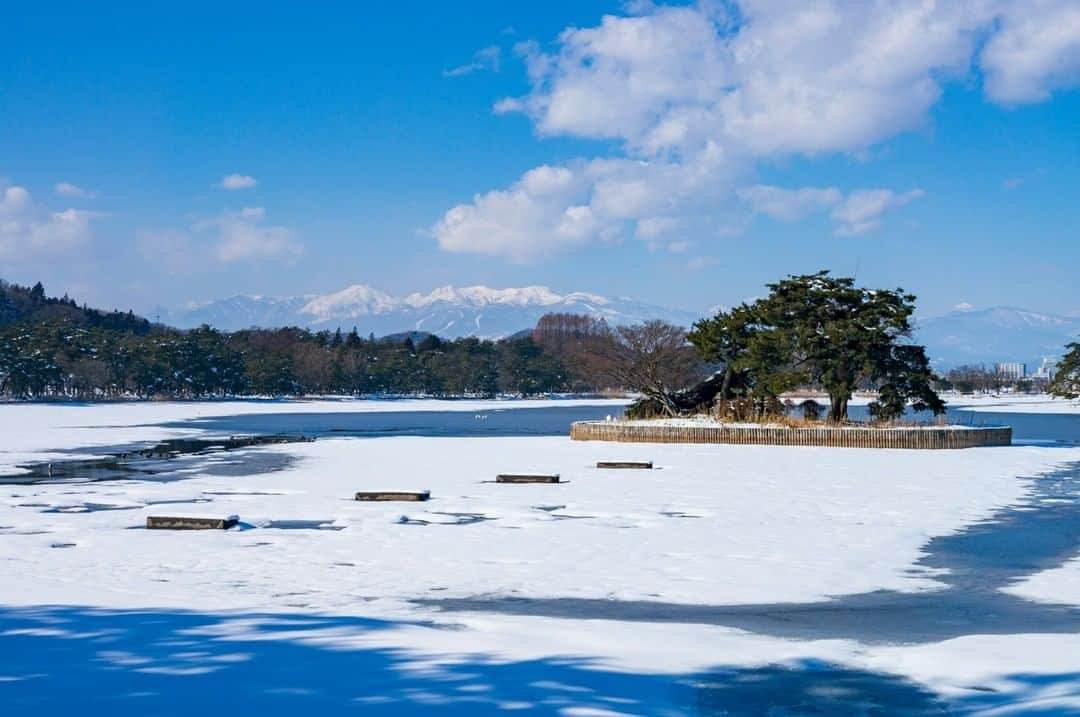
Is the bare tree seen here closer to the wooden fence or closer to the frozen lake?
the wooden fence

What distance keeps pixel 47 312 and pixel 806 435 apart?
11032cm

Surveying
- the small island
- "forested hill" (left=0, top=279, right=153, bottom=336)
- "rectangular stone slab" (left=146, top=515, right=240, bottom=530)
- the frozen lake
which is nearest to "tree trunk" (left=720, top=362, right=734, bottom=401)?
the small island

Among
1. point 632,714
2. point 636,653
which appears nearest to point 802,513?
A: point 636,653

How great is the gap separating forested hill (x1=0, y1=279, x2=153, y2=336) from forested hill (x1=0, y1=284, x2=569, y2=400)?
26 centimetres

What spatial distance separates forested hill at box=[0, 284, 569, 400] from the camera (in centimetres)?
7512

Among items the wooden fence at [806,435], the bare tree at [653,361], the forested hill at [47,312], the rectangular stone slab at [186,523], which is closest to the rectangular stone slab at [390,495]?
the rectangular stone slab at [186,523]

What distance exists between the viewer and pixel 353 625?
7.50m

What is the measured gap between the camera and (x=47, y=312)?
117438 millimetres

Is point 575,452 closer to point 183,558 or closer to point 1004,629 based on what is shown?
point 183,558

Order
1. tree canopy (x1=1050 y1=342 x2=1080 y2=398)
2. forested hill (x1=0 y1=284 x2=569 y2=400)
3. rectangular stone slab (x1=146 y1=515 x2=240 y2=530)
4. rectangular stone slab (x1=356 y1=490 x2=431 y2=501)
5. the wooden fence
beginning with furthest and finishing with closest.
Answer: forested hill (x1=0 y1=284 x2=569 y2=400) < tree canopy (x1=1050 y1=342 x2=1080 y2=398) < the wooden fence < rectangular stone slab (x1=356 y1=490 x2=431 y2=501) < rectangular stone slab (x1=146 y1=515 x2=240 y2=530)

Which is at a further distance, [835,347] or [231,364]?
[231,364]

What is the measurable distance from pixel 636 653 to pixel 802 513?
8077 mm

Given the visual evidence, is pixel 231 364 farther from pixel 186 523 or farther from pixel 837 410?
pixel 186 523

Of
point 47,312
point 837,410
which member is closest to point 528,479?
point 837,410
